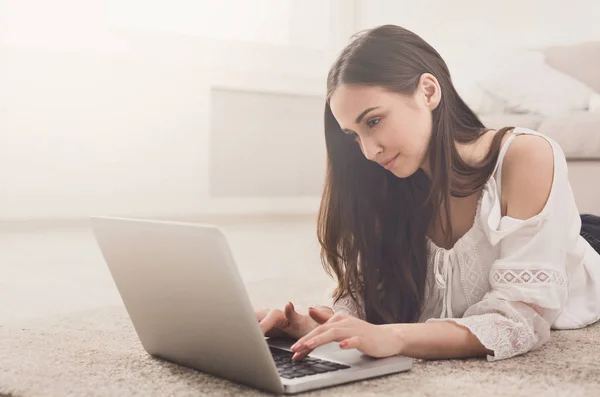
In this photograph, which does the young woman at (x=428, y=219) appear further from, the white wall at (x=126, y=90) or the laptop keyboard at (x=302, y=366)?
the white wall at (x=126, y=90)

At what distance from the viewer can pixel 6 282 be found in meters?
1.92

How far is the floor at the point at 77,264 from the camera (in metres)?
1.66

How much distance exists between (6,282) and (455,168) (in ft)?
4.20

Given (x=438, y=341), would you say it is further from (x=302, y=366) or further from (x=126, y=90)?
(x=126, y=90)

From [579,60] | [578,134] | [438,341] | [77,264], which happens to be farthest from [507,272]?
[579,60]

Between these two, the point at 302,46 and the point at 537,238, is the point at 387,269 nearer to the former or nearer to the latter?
the point at 537,238

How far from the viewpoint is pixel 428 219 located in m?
1.21

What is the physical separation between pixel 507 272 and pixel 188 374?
0.47 m

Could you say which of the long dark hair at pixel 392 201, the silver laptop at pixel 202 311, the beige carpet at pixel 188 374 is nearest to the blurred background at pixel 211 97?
the long dark hair at pixel 392 201

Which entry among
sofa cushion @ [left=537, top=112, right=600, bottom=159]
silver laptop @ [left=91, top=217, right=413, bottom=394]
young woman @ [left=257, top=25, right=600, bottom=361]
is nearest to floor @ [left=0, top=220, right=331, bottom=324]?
silver laptop @ [left=91, top=217, right=413, bottom=394]

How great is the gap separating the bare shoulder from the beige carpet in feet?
0.72

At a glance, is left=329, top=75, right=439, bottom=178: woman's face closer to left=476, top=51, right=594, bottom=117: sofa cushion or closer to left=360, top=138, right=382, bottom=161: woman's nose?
left=360, top=138, right=382, bottom=161: woman's nose

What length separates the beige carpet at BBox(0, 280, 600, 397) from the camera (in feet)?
2.85

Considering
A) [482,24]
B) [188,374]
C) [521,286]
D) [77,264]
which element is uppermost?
[482,24]
